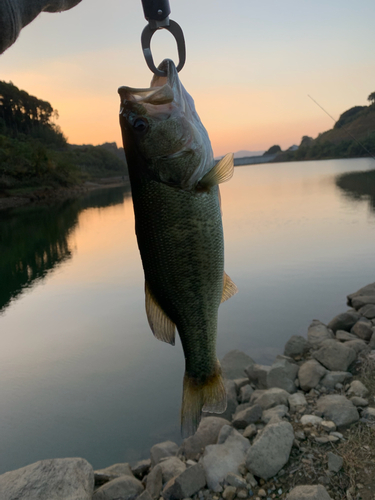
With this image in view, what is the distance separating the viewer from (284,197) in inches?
1351

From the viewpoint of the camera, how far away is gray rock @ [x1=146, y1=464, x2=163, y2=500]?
13.4 feet

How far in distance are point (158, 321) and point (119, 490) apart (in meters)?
3.09

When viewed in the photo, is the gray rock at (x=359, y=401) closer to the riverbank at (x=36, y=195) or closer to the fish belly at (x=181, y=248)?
the fish belly at (x=181, y=248)

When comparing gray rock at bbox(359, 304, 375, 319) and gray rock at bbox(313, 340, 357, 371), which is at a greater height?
gray rock at bbox(313, 340, 357, 371)

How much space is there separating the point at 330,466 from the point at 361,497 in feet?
1.23

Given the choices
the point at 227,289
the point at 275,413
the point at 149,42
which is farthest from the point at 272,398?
the point at 149,42

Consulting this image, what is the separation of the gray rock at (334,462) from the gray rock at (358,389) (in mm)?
1556

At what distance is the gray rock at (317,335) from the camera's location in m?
7.32

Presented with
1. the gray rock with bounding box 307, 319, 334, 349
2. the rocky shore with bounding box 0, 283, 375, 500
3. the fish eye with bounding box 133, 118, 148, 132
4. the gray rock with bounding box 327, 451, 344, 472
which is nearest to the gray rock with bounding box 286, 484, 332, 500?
the rocky shore with bounding box 0, 283, 375, 500

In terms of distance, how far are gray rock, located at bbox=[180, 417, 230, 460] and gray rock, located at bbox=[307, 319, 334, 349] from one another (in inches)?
116

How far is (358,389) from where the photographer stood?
5.15 meters

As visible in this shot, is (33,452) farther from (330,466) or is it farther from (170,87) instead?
(170,87)

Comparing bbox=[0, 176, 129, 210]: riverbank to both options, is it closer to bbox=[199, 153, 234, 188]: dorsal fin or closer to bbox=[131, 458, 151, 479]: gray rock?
bbox=[131, 458, 151, 479]: gray rock

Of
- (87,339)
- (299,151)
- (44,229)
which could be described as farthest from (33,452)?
(299,151)
